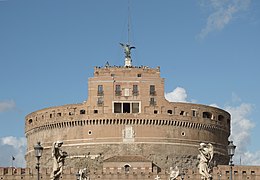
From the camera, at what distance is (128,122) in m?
83.8

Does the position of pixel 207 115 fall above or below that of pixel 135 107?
below

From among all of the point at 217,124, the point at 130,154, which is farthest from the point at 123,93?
the point at 217,124

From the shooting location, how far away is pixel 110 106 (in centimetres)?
8444

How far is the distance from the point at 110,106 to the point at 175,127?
28.2ft

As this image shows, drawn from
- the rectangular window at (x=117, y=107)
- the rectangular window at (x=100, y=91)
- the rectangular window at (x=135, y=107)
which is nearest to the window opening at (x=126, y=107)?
the rectangular window at (x=117, y=107)

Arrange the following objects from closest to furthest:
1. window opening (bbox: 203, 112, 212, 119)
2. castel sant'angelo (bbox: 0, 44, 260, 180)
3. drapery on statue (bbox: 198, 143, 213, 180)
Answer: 1. drapery on statue (bbox: 198, 143, 213, 180)
2. castel sant'angelo (bbox: 0, 44, 260, 180)
3. window opening (bbox: 203, 112, 212, 119)

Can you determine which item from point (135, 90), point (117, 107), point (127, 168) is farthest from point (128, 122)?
point (127, 168)

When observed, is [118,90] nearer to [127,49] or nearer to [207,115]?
[127,49]

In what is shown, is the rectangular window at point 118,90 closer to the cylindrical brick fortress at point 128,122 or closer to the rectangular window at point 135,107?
the cylindrical brick fortress at point 128,122

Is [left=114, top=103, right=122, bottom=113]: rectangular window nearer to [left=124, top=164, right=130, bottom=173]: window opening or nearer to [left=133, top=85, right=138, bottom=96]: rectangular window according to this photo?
[left=133, top=85, right=138, bottom=96]: rectangular window

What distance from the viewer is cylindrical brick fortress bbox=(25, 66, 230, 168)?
276ft

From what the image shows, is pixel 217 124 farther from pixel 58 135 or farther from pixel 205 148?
pixel 205 148

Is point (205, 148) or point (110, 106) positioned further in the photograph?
point (110, 106)

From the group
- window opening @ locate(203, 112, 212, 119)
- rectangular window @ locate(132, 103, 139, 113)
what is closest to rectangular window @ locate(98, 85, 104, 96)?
rectangular window @ locate(132, 103, 139, 113)
